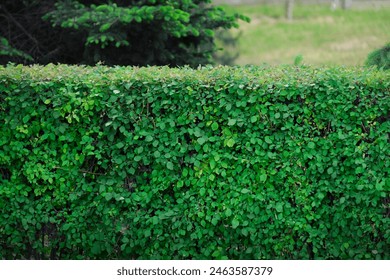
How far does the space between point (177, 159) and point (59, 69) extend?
1333 mm

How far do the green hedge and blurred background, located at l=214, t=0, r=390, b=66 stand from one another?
466 inches

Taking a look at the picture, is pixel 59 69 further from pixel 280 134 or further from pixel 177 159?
pixel 280 134

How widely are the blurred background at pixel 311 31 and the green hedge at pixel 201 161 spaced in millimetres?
11825

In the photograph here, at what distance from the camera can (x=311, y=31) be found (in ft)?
69.1

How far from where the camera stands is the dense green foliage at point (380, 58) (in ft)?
20.5

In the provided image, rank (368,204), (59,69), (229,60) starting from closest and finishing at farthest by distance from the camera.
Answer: (368,204)
(59,69)
(229,60)

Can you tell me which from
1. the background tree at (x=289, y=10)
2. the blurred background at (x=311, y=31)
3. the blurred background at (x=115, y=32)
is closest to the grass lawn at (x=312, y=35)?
the blurred background at (x=311, y=31)

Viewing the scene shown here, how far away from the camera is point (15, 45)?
8430 millimetres

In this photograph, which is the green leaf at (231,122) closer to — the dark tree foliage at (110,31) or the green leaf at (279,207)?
the green leaf at (279,207)

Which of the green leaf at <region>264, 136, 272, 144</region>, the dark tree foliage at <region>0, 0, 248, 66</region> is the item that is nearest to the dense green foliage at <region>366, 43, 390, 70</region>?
the green leaf at <region>264, 136, 272, 144</region>

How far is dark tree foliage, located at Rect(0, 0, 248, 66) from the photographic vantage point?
720cm

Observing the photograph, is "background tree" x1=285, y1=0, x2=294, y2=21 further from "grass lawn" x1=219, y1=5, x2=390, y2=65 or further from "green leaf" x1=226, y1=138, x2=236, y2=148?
"green leaf" x1=226, y1=138, x2=236, y2=148

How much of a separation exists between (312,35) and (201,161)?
16.3 metres
